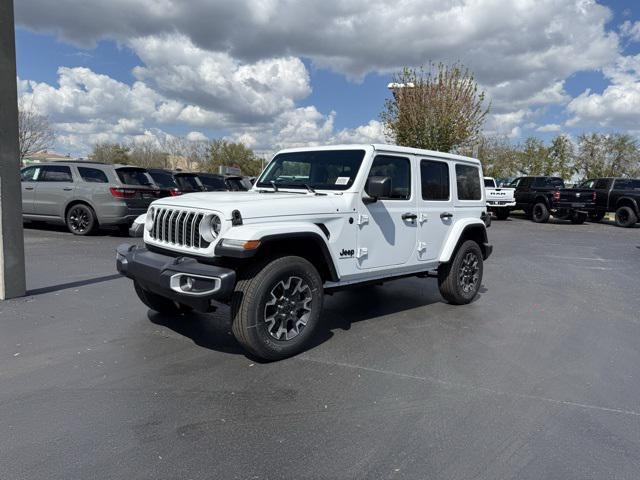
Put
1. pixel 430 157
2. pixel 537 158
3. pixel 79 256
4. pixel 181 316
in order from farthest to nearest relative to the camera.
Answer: pixel 537 158, pixel 79 256, pixel 430 157, pixel 181 316

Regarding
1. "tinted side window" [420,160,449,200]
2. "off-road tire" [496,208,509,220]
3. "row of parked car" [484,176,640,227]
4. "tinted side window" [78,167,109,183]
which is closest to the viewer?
"tinted side window" [420,160,449,200]

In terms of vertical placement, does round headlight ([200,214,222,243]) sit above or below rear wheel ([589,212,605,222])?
above

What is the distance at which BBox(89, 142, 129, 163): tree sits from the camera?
4741 centimetres

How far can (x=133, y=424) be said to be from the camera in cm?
302

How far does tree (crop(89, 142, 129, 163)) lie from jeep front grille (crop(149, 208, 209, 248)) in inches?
1848

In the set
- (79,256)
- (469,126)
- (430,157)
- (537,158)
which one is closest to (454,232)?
(430,157)

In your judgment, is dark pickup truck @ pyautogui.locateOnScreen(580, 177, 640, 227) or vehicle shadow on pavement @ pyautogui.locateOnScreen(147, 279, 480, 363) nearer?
vehicle shadow on pavement @ pyautogui.locateOnScreen(147, 279, 480, 363)

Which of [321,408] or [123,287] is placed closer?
[321,408]

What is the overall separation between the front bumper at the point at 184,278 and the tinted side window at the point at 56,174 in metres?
8.63

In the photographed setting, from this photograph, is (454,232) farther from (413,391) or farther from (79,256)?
(79,256)

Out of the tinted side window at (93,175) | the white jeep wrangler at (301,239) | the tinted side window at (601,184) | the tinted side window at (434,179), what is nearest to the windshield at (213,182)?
the tinted side window at (93,175)

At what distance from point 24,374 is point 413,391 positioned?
299 cm

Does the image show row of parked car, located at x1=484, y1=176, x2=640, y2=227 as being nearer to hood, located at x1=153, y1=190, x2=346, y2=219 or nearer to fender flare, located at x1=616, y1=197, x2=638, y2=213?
fender flare, located at x1=616, y1=197, x2=638, y2=213

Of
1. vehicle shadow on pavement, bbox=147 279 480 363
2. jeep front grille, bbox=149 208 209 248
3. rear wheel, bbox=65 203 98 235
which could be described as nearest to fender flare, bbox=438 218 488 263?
vehicle shadow on pavement, bbox=147 279 480 363
